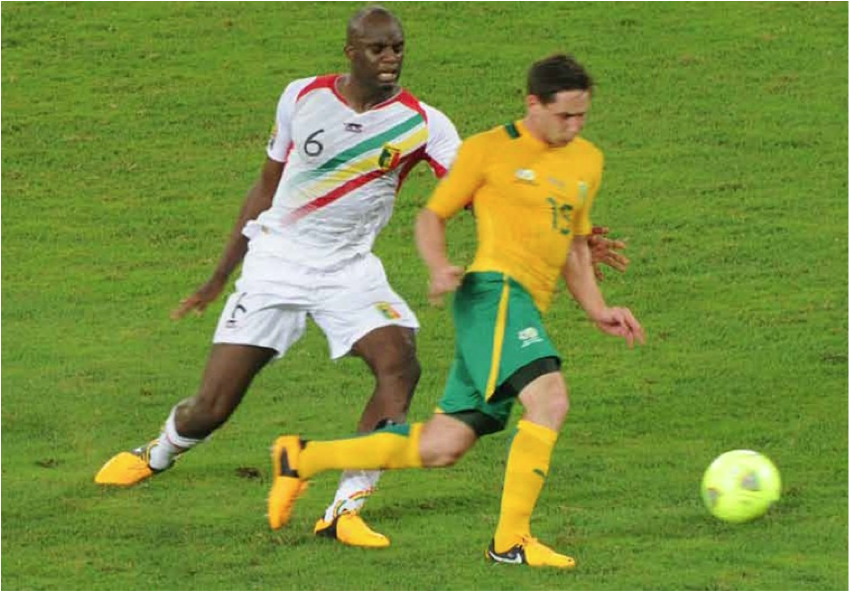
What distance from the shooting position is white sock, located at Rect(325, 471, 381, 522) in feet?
33.3

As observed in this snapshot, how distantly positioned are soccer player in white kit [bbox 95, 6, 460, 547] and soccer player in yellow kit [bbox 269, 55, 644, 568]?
780 mm

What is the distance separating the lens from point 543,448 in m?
9.37

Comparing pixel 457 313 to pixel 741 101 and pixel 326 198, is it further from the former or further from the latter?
pixel 741 101

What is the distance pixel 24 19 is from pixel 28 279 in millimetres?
5763

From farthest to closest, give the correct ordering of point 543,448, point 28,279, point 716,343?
point 28,279 < point 716,343 < point 543,448

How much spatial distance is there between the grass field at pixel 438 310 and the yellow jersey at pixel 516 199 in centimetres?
126

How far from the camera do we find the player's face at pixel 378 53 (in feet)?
33.6

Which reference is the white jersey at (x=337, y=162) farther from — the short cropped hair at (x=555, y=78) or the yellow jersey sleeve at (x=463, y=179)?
the short cropped hair at (x=555, y=78)

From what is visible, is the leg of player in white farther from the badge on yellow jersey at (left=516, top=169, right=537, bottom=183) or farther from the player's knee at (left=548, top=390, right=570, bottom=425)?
the badge on yellow jersey at (left=516, top=169, right=537, bottom=183)

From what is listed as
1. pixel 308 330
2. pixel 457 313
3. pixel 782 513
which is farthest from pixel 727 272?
pixel 457 313

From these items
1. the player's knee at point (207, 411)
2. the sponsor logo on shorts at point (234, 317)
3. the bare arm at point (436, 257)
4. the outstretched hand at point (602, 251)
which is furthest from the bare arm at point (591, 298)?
the player's knee at point (207, 411)

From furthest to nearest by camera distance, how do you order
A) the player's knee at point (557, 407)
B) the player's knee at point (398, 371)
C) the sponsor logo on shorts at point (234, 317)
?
the sponsor logo on shorts at point (234, 317) → the player's knee at point (398, 371) → the player's knee at point (557, 407)

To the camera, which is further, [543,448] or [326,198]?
[326,198]

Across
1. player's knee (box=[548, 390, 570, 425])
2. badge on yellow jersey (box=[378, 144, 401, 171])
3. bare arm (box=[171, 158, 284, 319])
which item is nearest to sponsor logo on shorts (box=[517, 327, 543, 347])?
player's knee (box=[548, 390, 570, 425])
